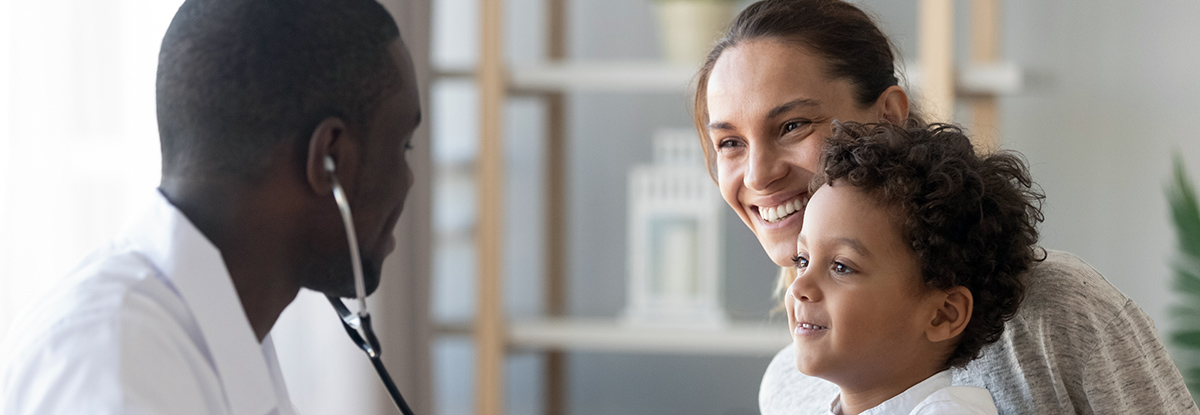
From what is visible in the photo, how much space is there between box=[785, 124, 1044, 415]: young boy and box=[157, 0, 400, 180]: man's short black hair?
12.2 inches

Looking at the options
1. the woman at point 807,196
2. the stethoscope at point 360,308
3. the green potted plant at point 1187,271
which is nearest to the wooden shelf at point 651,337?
the green potted plant at point 1187,271

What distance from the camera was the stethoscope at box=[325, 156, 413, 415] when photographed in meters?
0.41

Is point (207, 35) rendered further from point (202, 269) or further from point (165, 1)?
point (165, 1)

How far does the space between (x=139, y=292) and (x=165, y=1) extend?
2.78 ft

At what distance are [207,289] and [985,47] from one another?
1.60 meters

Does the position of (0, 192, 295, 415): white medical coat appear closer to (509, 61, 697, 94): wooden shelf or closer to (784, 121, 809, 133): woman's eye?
(784, 121, 809, 133): woman's eye

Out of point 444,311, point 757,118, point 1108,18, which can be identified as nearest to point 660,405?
point 444,311

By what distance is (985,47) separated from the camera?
1.71m

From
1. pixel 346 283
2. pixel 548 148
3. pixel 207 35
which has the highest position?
pixel 207 35

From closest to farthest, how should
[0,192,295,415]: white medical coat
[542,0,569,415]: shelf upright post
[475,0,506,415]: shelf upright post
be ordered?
[0,192,295,415]: white medical coat < [475,0,506,415]: shelf upright post < [542,0,569,415]: shelf upright post

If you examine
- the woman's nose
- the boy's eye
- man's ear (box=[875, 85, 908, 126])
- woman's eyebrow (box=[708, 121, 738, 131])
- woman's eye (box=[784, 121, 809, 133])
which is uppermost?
man's ear (box=[875, 85, 908, 126])

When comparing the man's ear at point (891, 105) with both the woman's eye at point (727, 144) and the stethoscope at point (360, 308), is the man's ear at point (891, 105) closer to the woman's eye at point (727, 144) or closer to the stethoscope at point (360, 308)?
the woman's eye at point (727, 144)

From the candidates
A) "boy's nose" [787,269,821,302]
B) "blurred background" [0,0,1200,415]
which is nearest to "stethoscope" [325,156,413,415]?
"boy's nose" [787,269,821,302]

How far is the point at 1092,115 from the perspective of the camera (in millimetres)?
1840
